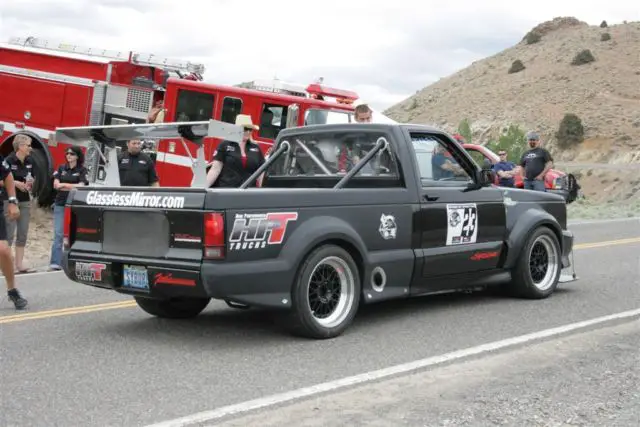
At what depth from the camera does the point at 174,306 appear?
7590 millimetres

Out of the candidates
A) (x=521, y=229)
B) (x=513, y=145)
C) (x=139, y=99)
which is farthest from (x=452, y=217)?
(x=513, y=145)

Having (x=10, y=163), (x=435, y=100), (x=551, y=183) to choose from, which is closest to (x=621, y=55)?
(x=435, y=100)

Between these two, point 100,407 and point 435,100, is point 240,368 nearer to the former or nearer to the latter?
point 100,407

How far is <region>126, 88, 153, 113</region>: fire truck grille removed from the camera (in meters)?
17.5

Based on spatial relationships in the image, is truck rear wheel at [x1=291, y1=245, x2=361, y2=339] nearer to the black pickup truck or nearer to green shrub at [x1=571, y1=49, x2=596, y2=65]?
the black pickup truck

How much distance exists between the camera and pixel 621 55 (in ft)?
279

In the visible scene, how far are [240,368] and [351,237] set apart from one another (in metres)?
1.56

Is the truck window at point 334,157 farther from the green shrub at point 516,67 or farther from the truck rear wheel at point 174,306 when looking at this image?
the green shrub at point 516,67

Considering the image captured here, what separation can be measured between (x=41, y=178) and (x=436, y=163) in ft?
36.8

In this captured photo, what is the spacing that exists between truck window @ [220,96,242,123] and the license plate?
32.5 ft

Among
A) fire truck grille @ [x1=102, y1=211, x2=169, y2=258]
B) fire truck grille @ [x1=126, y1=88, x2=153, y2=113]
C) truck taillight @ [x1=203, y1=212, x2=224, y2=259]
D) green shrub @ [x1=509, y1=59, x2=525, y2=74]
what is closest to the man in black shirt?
fire truck grille @ [x1=102, y1=211, x2=169, y2=258]

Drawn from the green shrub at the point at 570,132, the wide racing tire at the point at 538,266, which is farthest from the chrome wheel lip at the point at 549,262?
the green shrub at the point at 570,132

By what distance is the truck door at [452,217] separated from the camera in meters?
7.67

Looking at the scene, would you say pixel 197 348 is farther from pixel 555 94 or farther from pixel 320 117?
pixel 555 94
